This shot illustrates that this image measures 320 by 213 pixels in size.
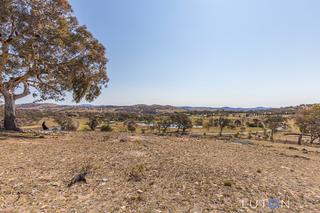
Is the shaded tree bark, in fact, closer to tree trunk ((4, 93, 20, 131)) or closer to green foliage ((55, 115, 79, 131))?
tree trunk ((4, 93, 20, 131))

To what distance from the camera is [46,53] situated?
1623 centimetres

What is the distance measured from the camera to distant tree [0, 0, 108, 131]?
49.0 feet

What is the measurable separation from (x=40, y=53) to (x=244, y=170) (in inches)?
554

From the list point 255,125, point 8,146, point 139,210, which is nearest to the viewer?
point 139,210

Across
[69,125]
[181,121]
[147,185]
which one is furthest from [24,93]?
[181,121]

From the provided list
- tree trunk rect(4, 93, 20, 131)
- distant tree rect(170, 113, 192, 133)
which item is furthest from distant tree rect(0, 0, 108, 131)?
distant tree rect(170, 113, 192, 133)

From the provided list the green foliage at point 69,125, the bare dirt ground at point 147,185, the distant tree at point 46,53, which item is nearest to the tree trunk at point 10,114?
the distant tree at point 46,53

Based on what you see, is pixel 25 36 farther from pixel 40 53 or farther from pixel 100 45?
pixel 100 45

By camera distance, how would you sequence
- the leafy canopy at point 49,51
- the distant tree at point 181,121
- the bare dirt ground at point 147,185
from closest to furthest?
the bare dirt ground at point 147,185, the leafy canopy at point 49,51, the distant tree at point 181,121

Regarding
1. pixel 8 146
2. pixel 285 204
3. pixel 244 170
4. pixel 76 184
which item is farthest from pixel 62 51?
pixel 285 204

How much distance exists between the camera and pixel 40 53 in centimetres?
1609

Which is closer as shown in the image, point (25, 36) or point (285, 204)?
point (285, 204)

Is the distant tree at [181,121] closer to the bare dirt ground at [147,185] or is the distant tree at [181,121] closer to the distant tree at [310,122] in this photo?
the distant tree at [310,122]

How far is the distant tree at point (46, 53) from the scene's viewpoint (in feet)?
49.0
